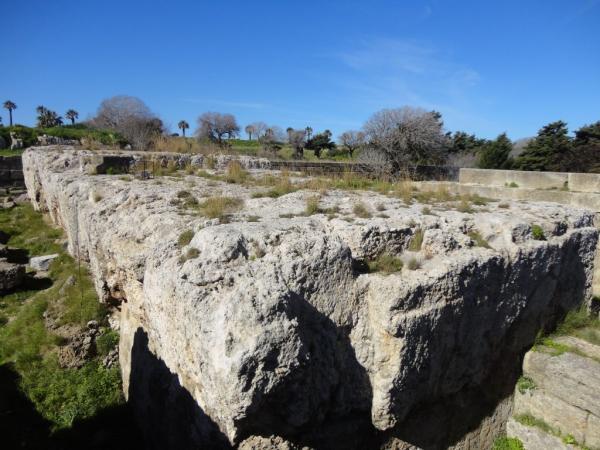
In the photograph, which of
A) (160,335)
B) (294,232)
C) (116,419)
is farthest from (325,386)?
(116,419)

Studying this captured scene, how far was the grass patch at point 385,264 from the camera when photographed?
315 cm

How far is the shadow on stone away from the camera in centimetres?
265

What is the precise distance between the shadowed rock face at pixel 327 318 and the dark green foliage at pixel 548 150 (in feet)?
56.9

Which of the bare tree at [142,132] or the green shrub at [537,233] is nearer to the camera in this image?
the green shrub at [537,233]

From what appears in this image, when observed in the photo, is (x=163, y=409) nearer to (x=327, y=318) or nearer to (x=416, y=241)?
(x=327, y=318)

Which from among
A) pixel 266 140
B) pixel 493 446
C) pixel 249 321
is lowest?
pixel 493 446

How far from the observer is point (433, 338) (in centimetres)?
304

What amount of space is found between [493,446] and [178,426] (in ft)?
10.7

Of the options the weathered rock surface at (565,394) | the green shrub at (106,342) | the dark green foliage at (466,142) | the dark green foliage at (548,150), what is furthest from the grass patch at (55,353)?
the dark green foliage at (466,142)

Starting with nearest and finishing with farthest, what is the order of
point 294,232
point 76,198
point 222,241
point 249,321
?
point 249,321 → point 222,241 → point 294,232 → point 76,198

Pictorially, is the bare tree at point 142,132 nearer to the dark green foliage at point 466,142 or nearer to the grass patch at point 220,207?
the grass patch at point 220,207

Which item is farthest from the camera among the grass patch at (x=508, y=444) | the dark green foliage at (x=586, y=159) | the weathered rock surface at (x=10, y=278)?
the dark green foliage at (x=586, y=159)

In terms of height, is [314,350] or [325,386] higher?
[314,350]

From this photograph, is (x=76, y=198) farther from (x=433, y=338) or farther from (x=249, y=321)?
(x=433, y=338)
